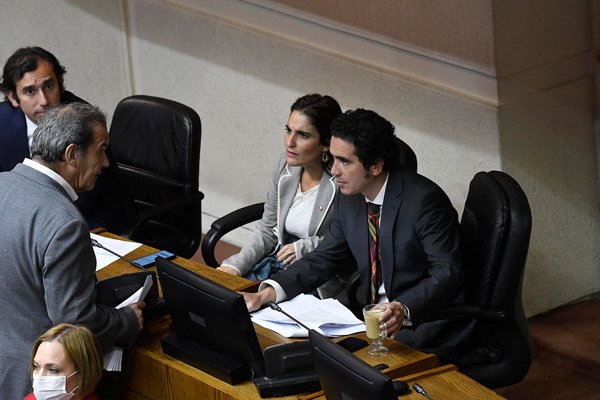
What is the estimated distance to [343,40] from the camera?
555 centimetres

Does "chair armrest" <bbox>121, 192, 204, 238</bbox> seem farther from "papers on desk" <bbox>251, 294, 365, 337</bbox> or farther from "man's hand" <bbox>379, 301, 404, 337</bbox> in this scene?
"man's hand" <bbox>379, 301, 404, 337</bbox>

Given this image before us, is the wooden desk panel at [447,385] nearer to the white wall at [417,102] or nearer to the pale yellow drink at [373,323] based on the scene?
the pale yellow drink at [373,323]

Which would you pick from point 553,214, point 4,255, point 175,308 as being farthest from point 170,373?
point 553,214

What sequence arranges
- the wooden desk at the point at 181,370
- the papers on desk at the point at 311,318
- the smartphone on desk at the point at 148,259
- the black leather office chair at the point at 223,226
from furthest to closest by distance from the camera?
the black leather office chair at the point at 223,226 < the smartphone on desk at the point at 148,259 < the papers on desk at the point at 311,318 < the wooden desk at the point at 181,370

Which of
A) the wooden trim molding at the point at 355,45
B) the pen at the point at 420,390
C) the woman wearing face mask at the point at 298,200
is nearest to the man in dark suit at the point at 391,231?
the woman wearing face mask at the point at 298,200

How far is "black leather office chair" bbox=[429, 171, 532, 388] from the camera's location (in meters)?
3.72

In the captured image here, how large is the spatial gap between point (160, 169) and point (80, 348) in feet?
6.57

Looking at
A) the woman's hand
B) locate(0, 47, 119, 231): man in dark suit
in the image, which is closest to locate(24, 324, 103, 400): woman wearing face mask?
the woman's hand

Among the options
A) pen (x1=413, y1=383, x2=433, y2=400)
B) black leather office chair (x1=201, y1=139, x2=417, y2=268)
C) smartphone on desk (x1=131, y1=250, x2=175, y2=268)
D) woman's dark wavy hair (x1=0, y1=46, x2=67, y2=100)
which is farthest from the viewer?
Answer: woman's dark wavy hair (x1=0, y1=46, x2=67, y2=100)

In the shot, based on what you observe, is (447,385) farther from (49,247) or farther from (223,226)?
(223,226)

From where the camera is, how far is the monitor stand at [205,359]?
3416 millimetres

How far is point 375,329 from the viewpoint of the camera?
346 cm

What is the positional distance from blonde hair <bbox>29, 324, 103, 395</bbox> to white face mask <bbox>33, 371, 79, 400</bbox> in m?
0.04

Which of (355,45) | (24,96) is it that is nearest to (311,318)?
(24,96)
